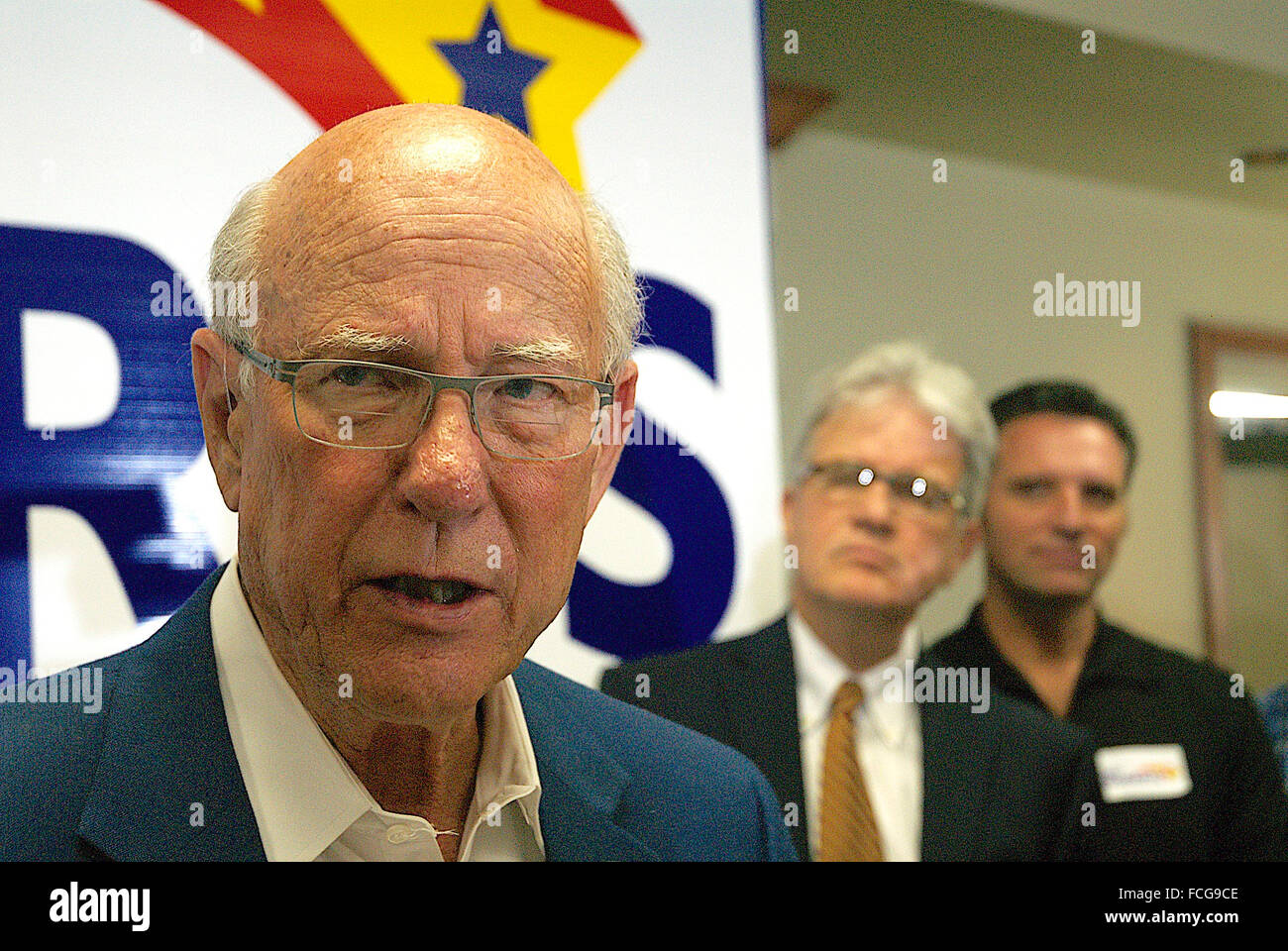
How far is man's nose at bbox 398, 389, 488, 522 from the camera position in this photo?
5.15 feet

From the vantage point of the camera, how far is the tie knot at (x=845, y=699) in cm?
194

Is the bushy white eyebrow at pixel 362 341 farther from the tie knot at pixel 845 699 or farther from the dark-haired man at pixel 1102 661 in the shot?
the dark-haired man at pixel 1102 661

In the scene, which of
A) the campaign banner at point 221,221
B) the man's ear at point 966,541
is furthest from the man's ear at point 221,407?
the man's ear at point 966,541

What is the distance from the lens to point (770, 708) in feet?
6.34

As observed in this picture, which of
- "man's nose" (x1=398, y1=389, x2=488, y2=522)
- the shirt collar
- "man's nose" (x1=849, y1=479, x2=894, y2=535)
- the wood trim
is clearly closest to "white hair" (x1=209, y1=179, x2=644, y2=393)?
"man's nose" (x1=398, y1=389, x2=488, y2=522)

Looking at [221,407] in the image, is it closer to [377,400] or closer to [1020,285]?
[377,400]

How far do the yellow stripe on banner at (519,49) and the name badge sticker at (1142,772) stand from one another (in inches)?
55.5

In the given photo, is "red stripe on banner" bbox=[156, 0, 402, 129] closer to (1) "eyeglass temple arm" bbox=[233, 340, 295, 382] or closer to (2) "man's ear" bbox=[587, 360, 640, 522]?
Result: (1) "eyeglass temple arm" bbox=[233, 340, 295, 382]

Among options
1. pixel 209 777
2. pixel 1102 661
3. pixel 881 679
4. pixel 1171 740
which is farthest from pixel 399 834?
pixel 1171 740

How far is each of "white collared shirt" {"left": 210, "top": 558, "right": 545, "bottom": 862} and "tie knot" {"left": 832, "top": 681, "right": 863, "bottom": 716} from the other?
561mm

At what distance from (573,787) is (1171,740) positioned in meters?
1.11

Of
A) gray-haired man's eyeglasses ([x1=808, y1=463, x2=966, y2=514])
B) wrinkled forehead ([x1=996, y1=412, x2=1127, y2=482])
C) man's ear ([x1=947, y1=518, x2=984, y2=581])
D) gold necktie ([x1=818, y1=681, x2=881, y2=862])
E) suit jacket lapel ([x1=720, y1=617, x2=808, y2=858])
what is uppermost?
wrinkled forehead ([x1=996, y1=412, x2=1127, y2=482])
